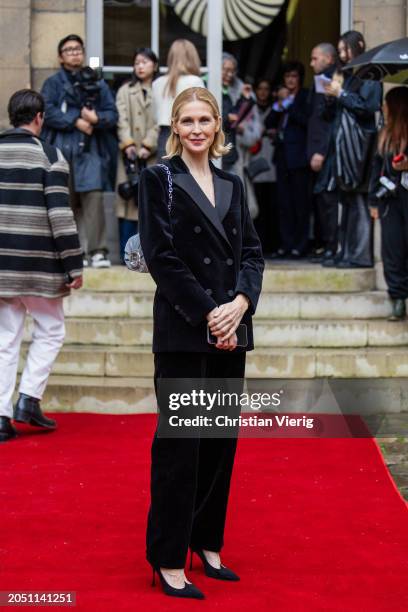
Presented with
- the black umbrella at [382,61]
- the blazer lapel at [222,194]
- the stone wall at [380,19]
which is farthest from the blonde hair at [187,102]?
the stone wall at [380,19]

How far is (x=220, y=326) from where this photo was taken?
5000 mm

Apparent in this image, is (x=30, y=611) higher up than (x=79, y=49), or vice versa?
(x=79, y=49)

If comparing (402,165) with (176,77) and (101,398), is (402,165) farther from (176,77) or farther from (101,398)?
(101,398)

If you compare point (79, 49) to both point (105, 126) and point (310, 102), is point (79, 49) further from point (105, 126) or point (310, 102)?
point (310, 102)

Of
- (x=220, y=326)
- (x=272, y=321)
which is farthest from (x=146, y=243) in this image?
(x=272, y=321)

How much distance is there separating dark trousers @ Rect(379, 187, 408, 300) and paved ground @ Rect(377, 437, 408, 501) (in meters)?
1.83

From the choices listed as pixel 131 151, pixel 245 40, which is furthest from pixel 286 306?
pixel 245 40

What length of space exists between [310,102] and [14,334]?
4337 millimetres

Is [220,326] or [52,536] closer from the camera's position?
[220,326]

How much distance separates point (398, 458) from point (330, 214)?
3.78 metres

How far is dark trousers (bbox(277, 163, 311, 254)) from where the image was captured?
11.9 metres

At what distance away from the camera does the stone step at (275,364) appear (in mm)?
9211

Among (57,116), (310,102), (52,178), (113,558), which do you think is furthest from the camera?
(310,102)

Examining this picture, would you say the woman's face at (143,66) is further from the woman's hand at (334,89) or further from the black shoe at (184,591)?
the black shoe at (184,591)
